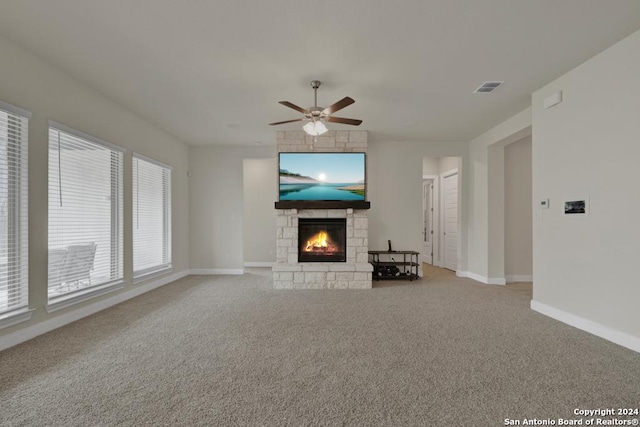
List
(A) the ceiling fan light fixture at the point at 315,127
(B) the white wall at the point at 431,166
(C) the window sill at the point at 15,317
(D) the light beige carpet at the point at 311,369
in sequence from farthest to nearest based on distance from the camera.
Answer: (B) the white wall at the point at 431,166 → (A) the ceiling fan light fixture at the point at 315,127 → (C) the window sill at the point at 15,317 → (D) the light beige carpet at the point at 311,369

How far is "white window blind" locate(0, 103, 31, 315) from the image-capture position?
107 inches

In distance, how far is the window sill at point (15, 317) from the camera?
2.67 meters

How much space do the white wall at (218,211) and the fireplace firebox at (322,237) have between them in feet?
5.59

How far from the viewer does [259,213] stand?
7777mm

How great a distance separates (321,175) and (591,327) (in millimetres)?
4066

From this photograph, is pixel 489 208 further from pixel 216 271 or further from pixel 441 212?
pixel 216 271

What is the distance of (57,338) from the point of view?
116 inches

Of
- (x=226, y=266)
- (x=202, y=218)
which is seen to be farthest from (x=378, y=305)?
(x=202, y=218)

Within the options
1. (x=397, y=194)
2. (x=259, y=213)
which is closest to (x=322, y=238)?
(x=397, y=194)

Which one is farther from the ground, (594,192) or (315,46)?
(315,46)

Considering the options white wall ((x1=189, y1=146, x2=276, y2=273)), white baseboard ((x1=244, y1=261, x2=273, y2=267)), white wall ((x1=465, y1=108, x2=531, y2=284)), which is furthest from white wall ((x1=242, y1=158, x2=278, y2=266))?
white wall ((x1=465, y1=108, x2=531, y2=284))

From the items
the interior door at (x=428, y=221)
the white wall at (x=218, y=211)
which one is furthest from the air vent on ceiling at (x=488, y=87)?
the interior door at (x=428, y=221)

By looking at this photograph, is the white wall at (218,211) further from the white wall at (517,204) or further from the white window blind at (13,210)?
the white wall at (517,204)

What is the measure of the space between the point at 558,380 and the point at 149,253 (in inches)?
214
